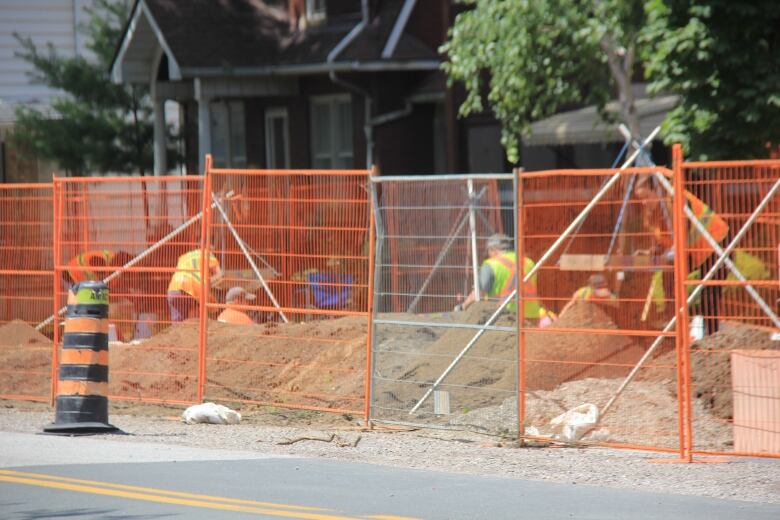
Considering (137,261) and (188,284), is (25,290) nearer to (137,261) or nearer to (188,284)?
(137,261)

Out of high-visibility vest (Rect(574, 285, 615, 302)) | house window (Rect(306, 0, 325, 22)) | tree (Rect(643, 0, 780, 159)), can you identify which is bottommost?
high-visibility vest (Rect(574, 285, 615, 302))

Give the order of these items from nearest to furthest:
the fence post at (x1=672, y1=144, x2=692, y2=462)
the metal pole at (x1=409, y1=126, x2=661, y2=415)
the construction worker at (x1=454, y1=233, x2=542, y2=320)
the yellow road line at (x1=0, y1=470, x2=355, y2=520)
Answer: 1. the yellow road line at (x1=0, y1=470, x2=355, y2=520)
2. the fence post at (x1=672, y1=144, x2=692, y2=462)
3. the metal pole at (x1=409, y1=126, x2=661, y2=415)
4. the construction worker at (x1=454, y1=233, x2=542, y2=320)

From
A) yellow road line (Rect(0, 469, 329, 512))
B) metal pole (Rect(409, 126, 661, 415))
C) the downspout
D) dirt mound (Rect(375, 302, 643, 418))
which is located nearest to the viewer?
yellow road line (Rect(0, 469, 329, 512))

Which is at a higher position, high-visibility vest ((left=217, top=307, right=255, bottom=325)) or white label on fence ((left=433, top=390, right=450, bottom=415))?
high-visibility vest ((left=217, top=307, right=255, bottom=325))

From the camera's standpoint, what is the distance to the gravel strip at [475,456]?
9891 millimetres

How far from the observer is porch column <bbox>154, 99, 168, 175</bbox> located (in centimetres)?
2698

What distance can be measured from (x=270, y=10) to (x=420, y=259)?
16749 mm

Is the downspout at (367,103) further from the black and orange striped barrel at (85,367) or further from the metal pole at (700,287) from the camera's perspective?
the metal pole at (700,287)

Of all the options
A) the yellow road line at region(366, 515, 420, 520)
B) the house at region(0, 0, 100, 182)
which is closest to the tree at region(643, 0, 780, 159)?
the yellow road line at region(366, 515, 420, 520)

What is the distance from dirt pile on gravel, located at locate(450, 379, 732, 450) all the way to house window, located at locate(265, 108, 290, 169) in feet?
56.9

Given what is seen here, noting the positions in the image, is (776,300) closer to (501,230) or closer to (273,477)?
(501,230)

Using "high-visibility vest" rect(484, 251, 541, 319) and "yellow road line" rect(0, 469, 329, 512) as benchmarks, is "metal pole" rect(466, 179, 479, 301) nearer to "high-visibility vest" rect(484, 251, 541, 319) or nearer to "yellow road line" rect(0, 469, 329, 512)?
"high-visibility vest" rect(484, 251, 541, 319)

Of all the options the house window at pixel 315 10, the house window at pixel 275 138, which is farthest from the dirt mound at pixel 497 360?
the house window at pixel 275 138

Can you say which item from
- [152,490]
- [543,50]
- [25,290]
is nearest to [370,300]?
[152,490]
